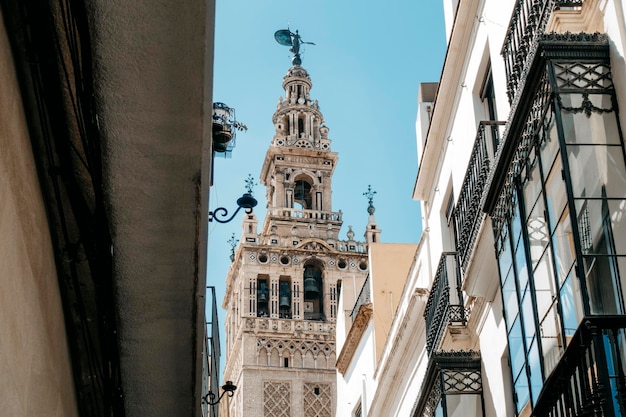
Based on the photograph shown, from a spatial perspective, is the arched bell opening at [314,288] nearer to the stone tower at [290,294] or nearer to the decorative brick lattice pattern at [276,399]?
the stone tower at [290,294]

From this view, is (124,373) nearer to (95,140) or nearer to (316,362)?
(95,140)

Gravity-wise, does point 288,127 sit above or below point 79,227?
above

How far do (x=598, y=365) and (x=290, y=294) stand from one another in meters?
62.9

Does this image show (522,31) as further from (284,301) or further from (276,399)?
(284,301)

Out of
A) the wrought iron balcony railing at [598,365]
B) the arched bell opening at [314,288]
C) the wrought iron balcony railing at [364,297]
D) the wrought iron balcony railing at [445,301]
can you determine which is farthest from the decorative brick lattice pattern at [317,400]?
the wrought iron balcony railing at [598,365]

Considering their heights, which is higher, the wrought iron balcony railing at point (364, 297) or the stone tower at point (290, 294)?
the stone tower at point (290, 294)

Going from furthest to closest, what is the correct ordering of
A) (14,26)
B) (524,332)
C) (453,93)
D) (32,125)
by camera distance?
(453,93), (524,332), (32,125), (14,26)

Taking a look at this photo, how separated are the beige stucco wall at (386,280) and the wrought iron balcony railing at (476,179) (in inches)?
301

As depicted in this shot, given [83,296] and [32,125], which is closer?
[32,125]

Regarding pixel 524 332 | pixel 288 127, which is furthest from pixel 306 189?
pixel 524 332

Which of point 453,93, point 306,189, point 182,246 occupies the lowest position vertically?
point 182,246

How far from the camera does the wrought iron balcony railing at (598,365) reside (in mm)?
6812

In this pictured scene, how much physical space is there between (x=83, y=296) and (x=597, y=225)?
3.66m

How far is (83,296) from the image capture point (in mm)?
5594
